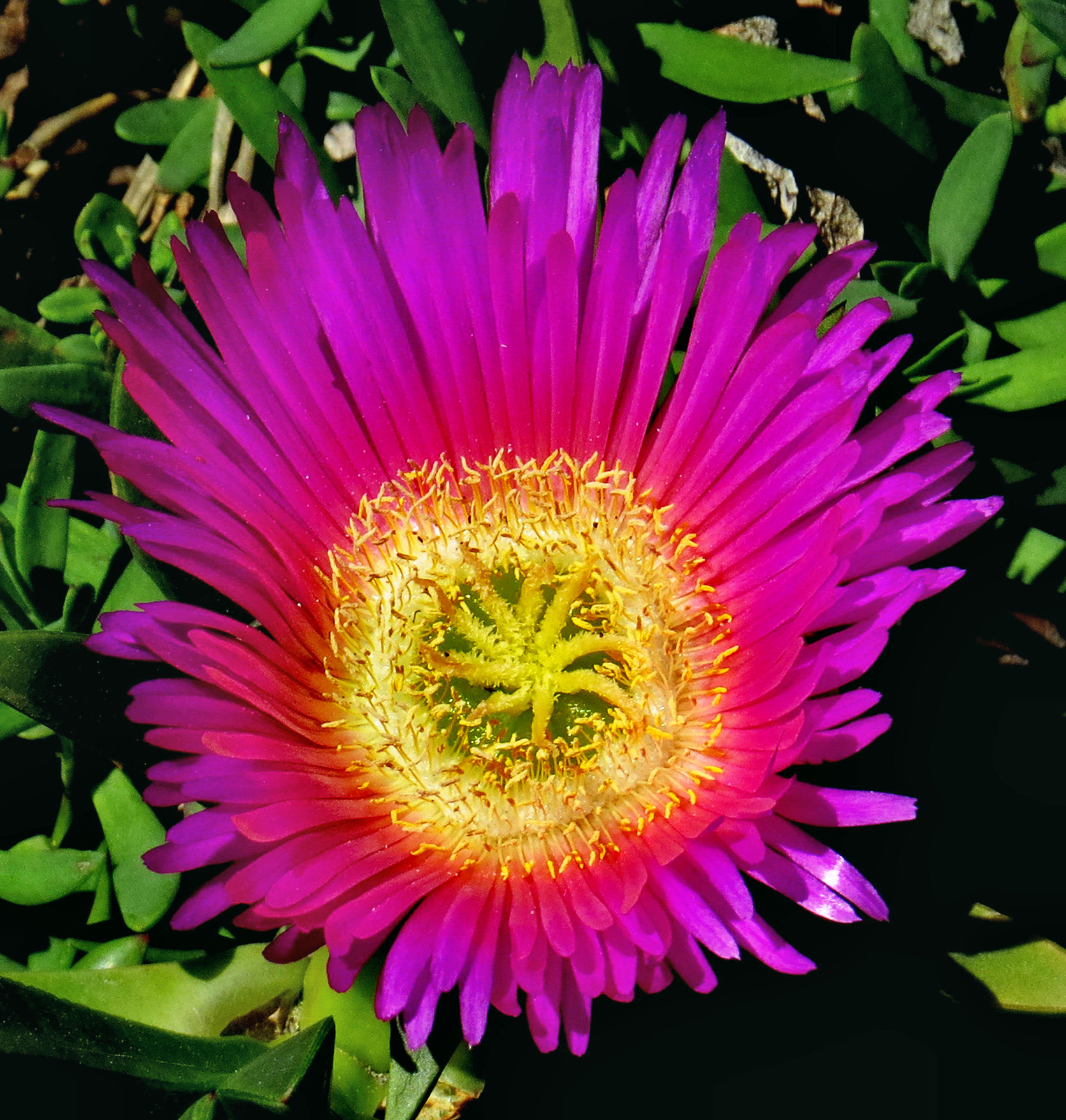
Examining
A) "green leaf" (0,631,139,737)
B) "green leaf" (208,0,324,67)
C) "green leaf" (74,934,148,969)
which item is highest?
"green leaf" (208,0,324,67)

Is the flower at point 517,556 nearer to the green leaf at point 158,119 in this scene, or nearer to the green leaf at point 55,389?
the green leaf at point 55,389

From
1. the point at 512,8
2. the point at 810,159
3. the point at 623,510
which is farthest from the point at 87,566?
the point at 810,159

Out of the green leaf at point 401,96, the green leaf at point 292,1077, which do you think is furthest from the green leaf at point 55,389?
the green leaf at point 292,1077

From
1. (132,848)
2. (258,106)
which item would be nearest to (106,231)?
(258,106)

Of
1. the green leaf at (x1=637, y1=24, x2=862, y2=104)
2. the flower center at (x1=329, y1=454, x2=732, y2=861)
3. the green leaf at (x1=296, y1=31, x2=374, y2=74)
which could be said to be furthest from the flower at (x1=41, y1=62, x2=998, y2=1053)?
the green leaf at (x1=296, y1=31, x2=374, y2=74)

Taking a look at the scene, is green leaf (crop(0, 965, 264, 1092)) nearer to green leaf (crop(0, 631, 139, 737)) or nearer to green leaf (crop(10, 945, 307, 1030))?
green leaf (crop(10, 945, 307, 1030))

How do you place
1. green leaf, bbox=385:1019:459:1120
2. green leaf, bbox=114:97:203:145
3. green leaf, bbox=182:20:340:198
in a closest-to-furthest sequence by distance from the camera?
green leaf, bbox=385:1019:459:1120 → green leaf, bbox=182:20:340:198 → green leaf, bbox=114:97:203:145

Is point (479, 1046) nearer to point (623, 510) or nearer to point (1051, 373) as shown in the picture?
point (623, 510)
